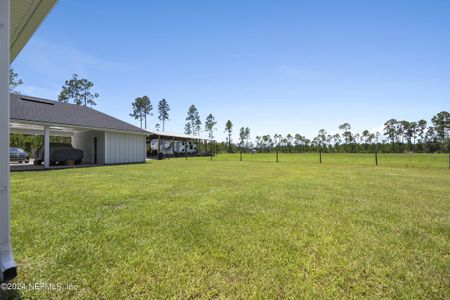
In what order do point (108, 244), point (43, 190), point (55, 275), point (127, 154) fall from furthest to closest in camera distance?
1. point (127, 154)
2. point (43, 190)
3. point (108, 244)
4. point (55, 275)

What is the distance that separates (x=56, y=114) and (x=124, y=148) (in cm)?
515

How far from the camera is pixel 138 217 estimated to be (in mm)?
3908

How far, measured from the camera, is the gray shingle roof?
13398 millimetres

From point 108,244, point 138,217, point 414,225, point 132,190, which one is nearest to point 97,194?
point 132,190

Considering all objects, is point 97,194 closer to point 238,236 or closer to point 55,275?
point 55,275

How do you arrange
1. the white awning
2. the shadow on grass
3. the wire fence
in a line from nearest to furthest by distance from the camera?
the shadow on grass → the white awning → the wire fence

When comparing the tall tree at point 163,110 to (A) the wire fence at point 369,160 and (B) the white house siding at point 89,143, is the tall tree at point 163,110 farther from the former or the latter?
(B) the white house siding at point 89,143

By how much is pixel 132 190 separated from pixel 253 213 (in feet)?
12.7

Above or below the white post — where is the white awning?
above

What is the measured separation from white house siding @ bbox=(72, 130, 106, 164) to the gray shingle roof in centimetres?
119

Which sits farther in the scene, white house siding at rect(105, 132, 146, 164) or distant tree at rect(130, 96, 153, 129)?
distant tree at rect(130, 96, 153, 129)

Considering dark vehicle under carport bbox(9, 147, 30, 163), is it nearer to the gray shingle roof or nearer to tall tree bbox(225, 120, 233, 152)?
the gray shingle roof

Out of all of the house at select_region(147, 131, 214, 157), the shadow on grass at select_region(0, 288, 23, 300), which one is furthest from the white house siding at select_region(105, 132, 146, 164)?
the shadow on grass at select_region(0, 288, 23, 300)

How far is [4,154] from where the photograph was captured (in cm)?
225
